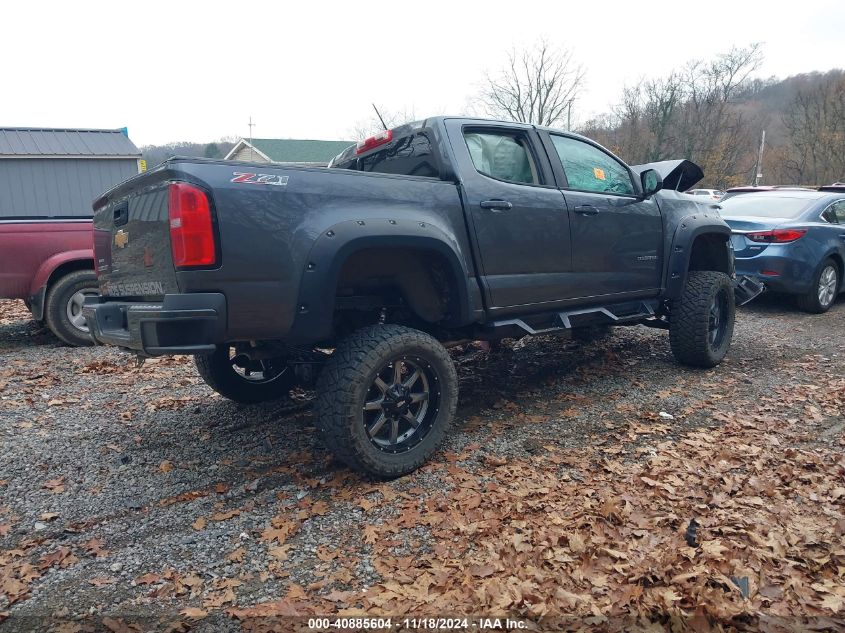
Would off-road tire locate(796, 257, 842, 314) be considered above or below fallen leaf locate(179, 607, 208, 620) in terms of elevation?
above

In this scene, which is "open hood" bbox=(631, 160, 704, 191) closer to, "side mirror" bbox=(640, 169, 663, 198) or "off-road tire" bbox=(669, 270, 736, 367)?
"side mirror" bbox=(640, 169, 663, 198)

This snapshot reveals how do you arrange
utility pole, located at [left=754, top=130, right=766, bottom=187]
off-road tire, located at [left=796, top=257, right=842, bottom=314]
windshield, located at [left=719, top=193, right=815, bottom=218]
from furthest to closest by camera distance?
utility pole, located at [left=754, top=130, right=766, bottom=187] → windshield, located at [left=719, top=193, right=815, bottom=218] → off-road tire, located at [left=796, top=257, right=842, bottom=314]

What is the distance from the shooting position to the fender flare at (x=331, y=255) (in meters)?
3.10

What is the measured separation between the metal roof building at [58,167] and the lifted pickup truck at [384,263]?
7.81 metres

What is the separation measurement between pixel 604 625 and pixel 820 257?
7.65 metres

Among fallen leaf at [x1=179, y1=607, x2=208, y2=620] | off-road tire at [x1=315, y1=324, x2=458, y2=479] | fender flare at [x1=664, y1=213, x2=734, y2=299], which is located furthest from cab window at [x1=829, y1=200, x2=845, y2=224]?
fallen leaf at [x1=179, y1=607, x2=208, y2=620]

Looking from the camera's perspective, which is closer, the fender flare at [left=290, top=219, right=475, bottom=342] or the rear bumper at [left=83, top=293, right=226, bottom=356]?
A: the rear bumper at [left=83, top=293, right=226, bottom=356]

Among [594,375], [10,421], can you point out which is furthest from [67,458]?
[594,375]

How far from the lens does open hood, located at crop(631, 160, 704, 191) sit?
5320 mm

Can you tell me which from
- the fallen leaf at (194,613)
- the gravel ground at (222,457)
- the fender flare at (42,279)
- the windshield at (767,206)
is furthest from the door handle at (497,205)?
the windshield at (767,206)

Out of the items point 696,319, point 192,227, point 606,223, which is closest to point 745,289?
point 696,319

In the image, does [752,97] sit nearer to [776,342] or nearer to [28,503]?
[776,342]

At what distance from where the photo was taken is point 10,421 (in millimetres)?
4516

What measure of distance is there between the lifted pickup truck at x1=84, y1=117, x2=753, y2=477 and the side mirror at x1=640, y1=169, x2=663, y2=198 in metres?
0.01
